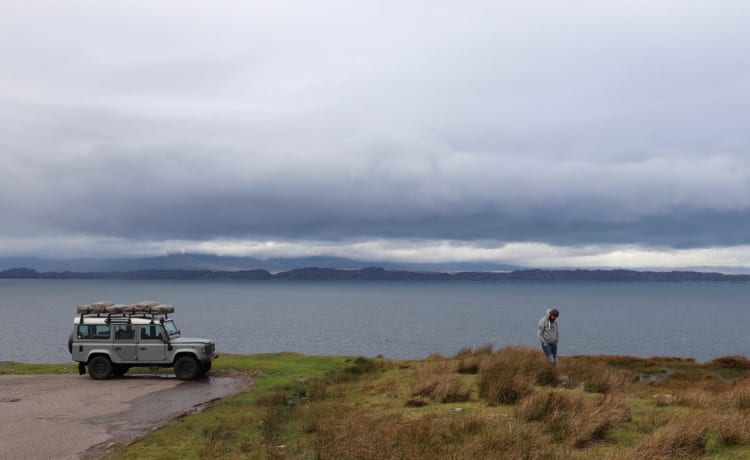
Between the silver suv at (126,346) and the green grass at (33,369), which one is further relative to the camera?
the green grass at (33,369)

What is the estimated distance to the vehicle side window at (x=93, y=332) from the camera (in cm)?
2323

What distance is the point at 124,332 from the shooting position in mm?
23328

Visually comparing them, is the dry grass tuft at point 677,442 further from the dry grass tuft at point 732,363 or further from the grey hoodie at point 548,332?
the dry grass tuft at point 732,363

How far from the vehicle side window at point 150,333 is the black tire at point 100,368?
66.9 inches

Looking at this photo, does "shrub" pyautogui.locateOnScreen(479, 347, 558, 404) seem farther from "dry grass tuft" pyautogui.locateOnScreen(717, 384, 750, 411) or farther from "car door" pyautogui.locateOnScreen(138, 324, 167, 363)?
"car door" pyautogui.locateOnScreen(138, 324, 167, 363)

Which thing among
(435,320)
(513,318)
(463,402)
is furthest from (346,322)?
(463,402)

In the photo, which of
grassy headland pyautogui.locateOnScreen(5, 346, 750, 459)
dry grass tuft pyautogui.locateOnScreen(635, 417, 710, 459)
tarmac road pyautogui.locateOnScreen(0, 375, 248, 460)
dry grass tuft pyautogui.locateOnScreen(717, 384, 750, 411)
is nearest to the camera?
dry grass tuft pyautogui.locateOnScreen(635, 417, 710, 459)

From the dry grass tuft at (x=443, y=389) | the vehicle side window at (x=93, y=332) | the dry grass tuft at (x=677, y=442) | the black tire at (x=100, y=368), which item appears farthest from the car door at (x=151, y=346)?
the dry grass tuft at (x=677, y=442)

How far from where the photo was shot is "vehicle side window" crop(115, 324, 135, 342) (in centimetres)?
2325

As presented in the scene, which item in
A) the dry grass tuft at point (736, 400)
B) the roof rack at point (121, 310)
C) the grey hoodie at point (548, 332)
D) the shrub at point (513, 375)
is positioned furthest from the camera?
the roof rack at point (121, 310)

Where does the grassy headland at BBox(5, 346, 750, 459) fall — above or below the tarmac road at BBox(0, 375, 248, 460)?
above

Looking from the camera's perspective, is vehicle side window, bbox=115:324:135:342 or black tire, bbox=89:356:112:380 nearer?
black tire, bbox=89:356:112:380

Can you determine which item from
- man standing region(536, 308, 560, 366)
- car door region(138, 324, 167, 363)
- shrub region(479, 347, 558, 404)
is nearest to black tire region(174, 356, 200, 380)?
car door region(138, 324, 167, 363)

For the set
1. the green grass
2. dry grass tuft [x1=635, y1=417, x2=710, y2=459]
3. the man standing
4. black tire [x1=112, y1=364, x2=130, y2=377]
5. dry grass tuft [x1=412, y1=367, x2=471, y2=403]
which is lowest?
the green grass
